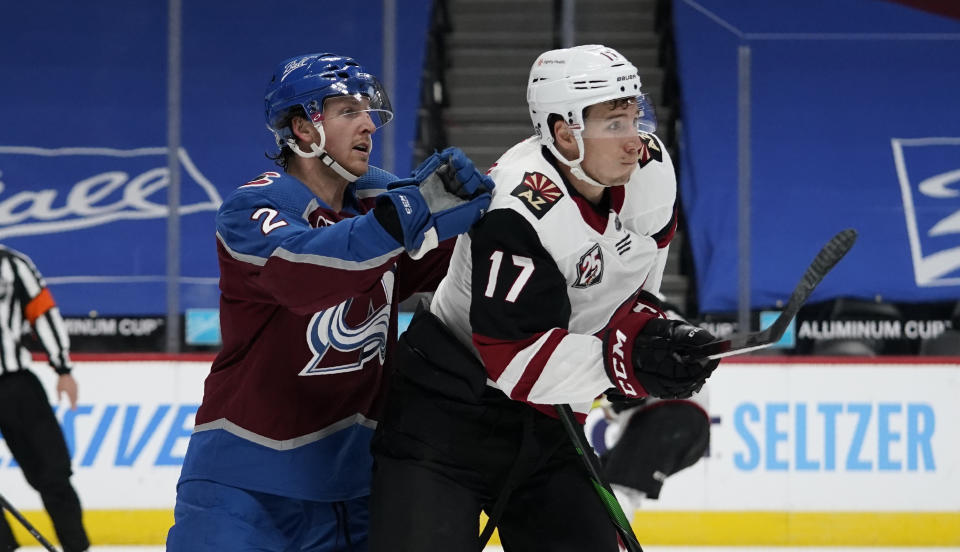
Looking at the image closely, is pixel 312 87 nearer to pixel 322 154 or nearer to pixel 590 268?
pixel 322 154

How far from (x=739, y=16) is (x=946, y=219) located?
4.07 feet

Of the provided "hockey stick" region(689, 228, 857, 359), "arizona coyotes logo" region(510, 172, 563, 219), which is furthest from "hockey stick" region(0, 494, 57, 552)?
"hockey stick" region(689, 228, 857, 359)

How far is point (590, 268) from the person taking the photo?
1800mm

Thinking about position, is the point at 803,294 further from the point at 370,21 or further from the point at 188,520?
the point at 370,21

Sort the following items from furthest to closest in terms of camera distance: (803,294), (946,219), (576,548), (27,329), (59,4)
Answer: (59,4), (946,219), (27,329), (576,548), (803,294)

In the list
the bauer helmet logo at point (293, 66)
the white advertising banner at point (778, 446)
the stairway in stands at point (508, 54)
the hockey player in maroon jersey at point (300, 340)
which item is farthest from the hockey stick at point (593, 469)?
the stairway in stands at point (508, 54)

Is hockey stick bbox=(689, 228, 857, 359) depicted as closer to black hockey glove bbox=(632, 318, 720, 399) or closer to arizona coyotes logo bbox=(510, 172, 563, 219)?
black hockey glove bbox=(632, 318, 720, 399)

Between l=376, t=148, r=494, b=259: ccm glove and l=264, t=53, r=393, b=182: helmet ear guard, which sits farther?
l=264, t=53, r=393, b=182: helmet ear guard

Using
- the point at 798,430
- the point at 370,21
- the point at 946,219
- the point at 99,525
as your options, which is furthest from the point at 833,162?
the point at 99,525

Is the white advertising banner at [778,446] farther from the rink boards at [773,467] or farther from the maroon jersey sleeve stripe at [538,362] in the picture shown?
the maroon jersey sleeve stripe at [538,362]

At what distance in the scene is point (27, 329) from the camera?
421cm

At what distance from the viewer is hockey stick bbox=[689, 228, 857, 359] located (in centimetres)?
160

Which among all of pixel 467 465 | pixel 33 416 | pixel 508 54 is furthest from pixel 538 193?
pixel 508 54

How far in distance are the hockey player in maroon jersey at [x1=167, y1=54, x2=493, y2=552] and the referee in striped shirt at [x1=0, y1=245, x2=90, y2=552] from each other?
2.33m
